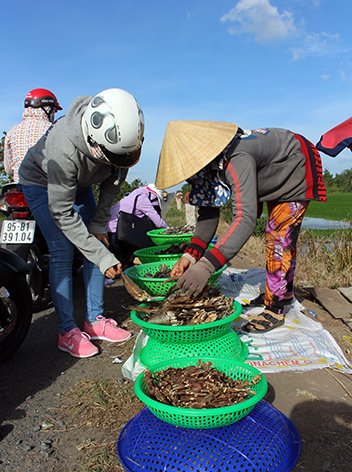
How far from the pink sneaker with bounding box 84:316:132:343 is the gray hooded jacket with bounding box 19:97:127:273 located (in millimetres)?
792

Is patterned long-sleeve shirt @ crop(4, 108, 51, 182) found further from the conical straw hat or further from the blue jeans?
the conical straw hat

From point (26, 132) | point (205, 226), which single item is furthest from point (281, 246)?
point (26, 132)

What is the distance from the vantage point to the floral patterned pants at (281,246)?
332 centimetres

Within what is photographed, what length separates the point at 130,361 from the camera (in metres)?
2.96

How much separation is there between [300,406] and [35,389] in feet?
5.49

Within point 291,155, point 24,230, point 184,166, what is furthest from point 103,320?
point 291,155

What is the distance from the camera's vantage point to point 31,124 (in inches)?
171

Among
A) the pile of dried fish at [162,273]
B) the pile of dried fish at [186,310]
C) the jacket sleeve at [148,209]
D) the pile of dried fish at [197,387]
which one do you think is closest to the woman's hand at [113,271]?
the pile of dried fish at [186,310]

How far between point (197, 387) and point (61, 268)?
1.73m

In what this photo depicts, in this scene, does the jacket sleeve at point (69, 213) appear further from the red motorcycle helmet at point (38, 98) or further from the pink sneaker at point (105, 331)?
the red motorcycle helmet at point (38, 98)

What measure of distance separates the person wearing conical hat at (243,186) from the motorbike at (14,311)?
3.69 feet

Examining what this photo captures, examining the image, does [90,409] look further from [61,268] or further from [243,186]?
[243,186]

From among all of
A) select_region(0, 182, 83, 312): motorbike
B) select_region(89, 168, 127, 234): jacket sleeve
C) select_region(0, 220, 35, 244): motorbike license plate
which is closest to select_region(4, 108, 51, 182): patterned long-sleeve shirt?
select_region(0, 182, 83, 312): motorbike

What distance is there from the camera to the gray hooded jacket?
2.77m
